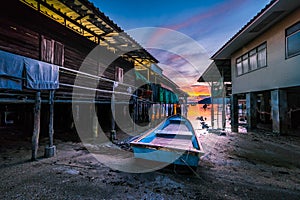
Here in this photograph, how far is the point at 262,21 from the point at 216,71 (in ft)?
32.5

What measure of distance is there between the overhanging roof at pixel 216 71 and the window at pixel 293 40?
7528mm

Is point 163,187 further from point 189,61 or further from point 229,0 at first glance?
point 189,61

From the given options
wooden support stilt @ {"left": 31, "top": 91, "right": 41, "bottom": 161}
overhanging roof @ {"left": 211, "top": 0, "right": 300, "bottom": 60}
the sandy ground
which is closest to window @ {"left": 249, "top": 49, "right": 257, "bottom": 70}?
overhanging roof @ {"left": 211, "top": 0, "right": 300, "bottom": 60}

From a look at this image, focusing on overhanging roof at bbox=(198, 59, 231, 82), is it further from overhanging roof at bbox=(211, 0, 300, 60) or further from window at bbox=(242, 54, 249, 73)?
overhanging roof at bbox=(211, 0, 300, 60)

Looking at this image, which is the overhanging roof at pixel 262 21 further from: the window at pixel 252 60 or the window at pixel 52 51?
A: the window at pixel 52 51

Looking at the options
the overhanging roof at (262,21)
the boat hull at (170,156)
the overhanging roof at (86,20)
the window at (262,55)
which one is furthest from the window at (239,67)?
the boat hull at (170,156)

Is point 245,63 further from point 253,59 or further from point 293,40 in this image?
point 293,40

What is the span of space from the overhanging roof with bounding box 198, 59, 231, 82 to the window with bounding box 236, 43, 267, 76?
2881mm

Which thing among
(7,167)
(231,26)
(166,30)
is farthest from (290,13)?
(7,167)

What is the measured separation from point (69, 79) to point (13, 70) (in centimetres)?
464

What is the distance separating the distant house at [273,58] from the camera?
7.86 metres

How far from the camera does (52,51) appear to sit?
7.38m

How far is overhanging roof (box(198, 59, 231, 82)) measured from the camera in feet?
54.6

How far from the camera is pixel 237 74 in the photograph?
45.9ft
